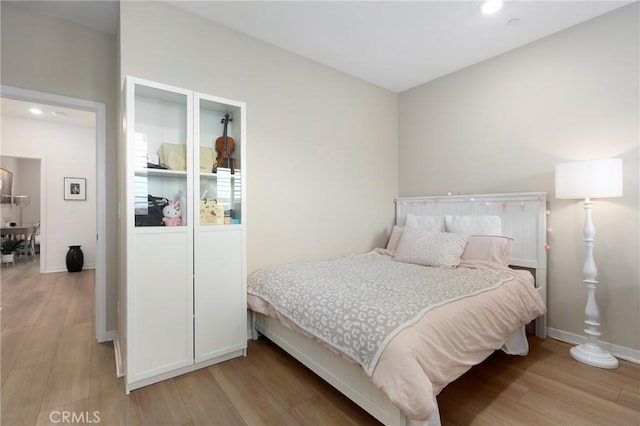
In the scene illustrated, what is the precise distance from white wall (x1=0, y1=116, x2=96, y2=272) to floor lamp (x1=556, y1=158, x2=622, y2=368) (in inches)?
281

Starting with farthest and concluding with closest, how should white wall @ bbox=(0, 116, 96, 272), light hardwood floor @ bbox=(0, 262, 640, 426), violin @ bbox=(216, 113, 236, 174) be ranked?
1. white wall @ bbox=(0, 116, 96, 272)
2. violin @ bbox=(216, 113, 236, 174)
3. light hardwood floor @ bbox=(0, 262, 640, 426)

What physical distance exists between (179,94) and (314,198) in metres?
1.55

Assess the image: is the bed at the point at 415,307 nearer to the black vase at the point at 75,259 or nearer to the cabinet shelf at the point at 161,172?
the cabinet shelf at the point at 161,172

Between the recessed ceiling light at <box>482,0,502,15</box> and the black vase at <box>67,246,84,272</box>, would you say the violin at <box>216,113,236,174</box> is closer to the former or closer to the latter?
the recessed ceiling light at <box>482,0,502,15</box>

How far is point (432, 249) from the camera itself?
2600 mm

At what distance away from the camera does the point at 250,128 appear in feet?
8.46

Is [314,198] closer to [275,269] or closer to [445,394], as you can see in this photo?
[275,269]

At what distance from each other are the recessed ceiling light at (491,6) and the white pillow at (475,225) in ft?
5.72

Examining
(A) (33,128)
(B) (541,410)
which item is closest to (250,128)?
(B) (541,410)

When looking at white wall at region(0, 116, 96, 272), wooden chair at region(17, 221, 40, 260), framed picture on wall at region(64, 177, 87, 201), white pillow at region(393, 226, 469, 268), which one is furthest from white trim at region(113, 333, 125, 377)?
wooden chair at region(17, 221, 40, 260)

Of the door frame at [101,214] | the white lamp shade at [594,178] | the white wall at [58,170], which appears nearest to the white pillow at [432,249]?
the white lamp shade at [594,178]

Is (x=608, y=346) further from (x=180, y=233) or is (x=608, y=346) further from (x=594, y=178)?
(x=180, y=233)

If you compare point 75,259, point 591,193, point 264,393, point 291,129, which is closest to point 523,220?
point 591,193

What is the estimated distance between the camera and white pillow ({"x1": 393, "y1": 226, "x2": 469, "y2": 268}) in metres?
2.51
